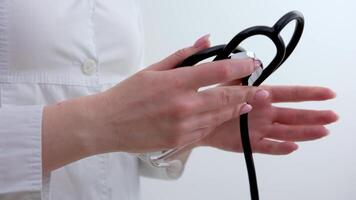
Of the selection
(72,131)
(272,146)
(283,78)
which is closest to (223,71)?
(72,131)

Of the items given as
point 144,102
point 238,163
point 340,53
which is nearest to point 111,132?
point 144,102

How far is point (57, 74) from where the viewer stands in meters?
0.50

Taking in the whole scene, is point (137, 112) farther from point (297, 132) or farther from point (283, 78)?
point (283, 78)

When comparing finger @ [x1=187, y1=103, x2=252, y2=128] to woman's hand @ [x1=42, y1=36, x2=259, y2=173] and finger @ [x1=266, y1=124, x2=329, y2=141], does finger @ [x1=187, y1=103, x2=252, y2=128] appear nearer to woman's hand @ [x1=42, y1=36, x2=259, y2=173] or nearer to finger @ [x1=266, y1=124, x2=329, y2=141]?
woman's hand @ [x1=42, y1=36, x2=259, y2=173]

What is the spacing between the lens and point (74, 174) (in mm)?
520

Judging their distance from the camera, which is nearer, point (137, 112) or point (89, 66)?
point (137, 112)

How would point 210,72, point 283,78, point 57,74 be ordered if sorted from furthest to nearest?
1. point 283,78
2. point 57,74
3. point 210,72

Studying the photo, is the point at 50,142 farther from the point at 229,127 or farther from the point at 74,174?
the point at 229,127

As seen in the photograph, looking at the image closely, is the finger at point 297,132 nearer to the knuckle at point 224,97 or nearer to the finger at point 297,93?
the finger at point 297,93

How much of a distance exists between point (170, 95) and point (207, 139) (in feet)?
0.76

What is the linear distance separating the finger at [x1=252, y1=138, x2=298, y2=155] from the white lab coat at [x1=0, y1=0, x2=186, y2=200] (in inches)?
8.4

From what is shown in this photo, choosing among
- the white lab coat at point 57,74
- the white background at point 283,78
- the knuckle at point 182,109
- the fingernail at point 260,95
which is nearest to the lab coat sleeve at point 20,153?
the white lab coat at point 57,74

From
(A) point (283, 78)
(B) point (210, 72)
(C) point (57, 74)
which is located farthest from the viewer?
(A) point (283, 78)

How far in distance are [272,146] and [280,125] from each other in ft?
0.12
